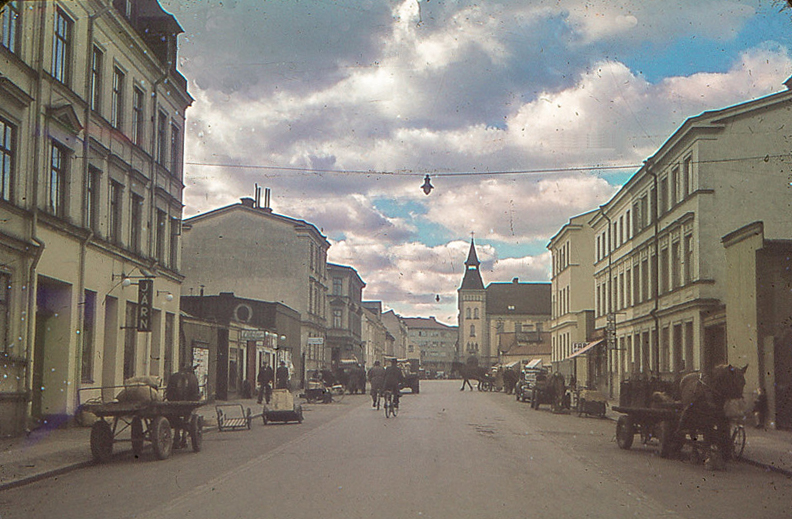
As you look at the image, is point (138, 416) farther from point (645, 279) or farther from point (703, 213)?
point (645, 279)

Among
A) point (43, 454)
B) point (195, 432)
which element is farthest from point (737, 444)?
point (43, 454)

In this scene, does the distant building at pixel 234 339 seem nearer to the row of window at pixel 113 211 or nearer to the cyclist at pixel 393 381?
the row of window at pixel 113 211

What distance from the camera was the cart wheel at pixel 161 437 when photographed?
13266 mm

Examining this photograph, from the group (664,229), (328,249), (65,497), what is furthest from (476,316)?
(65,497)

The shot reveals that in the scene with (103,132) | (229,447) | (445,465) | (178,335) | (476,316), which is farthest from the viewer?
(476,316)

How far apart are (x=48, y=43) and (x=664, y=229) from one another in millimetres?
26771

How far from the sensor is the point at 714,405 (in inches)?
523

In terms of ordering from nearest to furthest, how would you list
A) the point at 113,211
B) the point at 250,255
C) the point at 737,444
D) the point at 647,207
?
the point at 737,444 < the point at 113,211 < the point at 647,207 < the point at 250,255

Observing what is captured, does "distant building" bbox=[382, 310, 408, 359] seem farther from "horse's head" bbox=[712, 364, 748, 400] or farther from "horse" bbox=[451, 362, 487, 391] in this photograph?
"horse's head" bbox=[712, 364, 748, 400]

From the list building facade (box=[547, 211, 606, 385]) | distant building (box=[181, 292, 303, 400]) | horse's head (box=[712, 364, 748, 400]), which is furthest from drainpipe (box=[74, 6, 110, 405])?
building facade (box=[547, 211, 606, 385])

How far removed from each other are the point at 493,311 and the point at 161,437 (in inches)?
5291

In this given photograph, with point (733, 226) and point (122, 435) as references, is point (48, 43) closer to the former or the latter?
point (122, 435)

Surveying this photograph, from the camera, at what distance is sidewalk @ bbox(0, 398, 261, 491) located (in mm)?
11164

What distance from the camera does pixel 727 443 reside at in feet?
44.1
